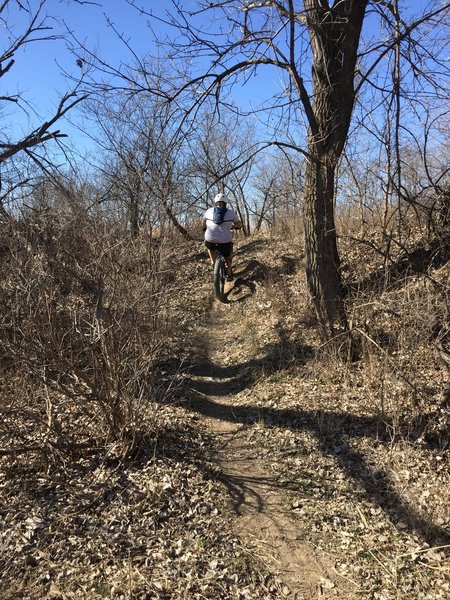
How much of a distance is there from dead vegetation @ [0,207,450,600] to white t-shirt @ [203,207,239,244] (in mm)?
3320

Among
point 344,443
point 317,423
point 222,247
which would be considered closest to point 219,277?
point 222,247

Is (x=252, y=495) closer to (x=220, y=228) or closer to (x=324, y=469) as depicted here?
(x=324, y=469)

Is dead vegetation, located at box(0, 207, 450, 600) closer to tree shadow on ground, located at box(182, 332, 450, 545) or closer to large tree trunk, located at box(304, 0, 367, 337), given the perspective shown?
tree shadow on ground, located at box(182, 332, 450, 545)

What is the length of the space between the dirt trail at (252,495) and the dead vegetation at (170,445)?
0.23ft

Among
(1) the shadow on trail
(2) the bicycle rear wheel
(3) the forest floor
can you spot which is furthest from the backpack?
(1) the shadow on trail

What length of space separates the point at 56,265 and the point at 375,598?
381 centimetres

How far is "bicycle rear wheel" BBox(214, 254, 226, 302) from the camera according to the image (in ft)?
30.5

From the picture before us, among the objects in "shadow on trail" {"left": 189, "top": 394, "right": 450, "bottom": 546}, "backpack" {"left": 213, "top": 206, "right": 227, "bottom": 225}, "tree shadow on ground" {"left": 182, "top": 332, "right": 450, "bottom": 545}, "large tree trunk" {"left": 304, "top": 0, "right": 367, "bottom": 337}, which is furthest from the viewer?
"backpack" {"left": 213, "top": 206, "right": 227, "bottom": 225}

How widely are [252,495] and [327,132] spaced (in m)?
4.62

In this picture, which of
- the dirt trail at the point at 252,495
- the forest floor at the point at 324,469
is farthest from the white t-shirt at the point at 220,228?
the dirt trail at the point at 252,495

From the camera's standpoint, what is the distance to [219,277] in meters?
9.37

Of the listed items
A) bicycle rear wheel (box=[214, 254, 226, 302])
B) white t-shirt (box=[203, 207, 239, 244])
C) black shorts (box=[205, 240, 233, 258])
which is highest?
white t-shirt (box=[203, 207, 239, 244])

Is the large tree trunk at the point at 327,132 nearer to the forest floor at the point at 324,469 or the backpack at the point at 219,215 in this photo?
the forest floor at the point at 324,469

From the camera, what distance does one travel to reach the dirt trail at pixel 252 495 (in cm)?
330
